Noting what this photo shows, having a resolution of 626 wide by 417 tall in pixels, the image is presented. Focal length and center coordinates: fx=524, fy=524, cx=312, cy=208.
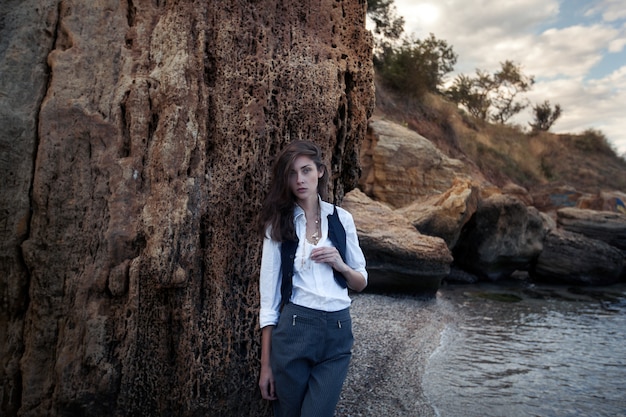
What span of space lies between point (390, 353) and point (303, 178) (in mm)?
3290

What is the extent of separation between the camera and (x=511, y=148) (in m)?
26.2

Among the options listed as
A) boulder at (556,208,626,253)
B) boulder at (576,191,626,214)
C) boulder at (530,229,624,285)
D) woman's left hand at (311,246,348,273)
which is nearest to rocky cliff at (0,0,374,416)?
woman's left hand at (311,246,348,273)

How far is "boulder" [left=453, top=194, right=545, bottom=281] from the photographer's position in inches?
452

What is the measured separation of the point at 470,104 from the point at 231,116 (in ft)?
90.1

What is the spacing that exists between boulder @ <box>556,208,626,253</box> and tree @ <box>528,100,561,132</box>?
1978cm

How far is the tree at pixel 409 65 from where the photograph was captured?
2023cm

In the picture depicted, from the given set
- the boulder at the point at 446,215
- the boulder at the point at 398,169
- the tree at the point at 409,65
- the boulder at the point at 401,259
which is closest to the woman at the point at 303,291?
the boulder at the point at 401,259

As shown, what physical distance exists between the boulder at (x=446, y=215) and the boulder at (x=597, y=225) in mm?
3956

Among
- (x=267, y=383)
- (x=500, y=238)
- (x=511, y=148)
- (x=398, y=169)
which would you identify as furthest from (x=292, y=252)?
(x=511, y=148)

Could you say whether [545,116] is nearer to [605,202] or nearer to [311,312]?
[605,202]

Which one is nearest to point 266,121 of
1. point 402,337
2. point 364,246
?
point 402,337

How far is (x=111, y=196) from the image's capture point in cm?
267

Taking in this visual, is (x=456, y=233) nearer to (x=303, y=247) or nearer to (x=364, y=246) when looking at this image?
(x=364, y=246)

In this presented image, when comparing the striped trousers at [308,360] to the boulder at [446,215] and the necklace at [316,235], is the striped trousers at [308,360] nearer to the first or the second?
the necklace at [316,235]
